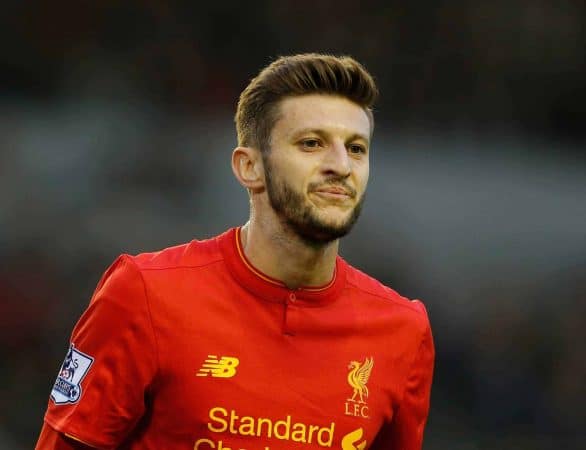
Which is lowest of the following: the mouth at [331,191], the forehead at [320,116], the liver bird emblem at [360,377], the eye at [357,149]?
the liver bird emblem at [360,377]

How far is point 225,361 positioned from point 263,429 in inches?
7.5

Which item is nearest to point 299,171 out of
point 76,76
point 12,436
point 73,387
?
point 73,387

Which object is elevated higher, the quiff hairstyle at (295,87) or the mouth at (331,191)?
the quiff hairstyle at (295,87)

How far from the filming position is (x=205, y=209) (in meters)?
6.18

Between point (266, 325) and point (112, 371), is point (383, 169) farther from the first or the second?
point (112, 371)

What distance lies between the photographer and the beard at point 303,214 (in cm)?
249

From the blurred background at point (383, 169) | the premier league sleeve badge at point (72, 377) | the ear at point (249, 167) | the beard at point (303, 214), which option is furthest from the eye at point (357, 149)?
the blurred background at point (383, 169)

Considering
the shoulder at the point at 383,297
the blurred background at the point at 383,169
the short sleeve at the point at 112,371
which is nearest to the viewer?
the short sleeve at the point at 112,371

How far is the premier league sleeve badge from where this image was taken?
8.13 feet

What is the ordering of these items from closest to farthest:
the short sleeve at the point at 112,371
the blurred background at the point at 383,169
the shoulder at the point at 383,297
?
the short sleeve at the point at 112,371
the shoulder at the point at 383,297
the blurred background at the point at 383,169

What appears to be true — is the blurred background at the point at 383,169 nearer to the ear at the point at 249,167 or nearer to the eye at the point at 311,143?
the ear at the point at 249,167

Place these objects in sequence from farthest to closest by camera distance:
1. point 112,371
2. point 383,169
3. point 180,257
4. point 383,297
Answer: point 383,169, point 383,297, point 180,257, point 112,371

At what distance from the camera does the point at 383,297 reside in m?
2.81

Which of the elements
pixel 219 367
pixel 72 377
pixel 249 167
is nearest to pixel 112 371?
pixel 72 377
